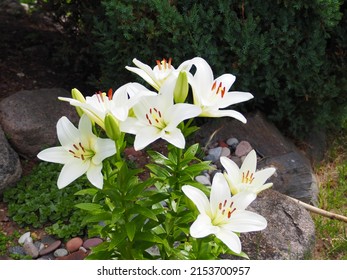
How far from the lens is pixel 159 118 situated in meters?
2.03

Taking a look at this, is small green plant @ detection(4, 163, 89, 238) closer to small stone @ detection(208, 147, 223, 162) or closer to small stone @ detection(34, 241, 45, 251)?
small stone @ detection(34, 241, 45, 251)

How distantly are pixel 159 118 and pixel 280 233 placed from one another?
1.43 meters

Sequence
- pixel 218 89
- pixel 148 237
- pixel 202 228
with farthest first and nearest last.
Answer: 1. pixel 148 237
2. pixel 218 89
3. pixel 202 228

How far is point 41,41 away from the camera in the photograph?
5.18 meters

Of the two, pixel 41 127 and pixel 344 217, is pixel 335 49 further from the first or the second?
pixel 41 127

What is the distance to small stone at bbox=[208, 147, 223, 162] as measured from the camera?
3.98m

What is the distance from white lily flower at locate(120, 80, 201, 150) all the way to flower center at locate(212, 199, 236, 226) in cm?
26

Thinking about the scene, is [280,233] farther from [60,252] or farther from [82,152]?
[82,152]

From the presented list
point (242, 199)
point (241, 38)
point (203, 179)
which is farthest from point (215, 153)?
point (242, 199)

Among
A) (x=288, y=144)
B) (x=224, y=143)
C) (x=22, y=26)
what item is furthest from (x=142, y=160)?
(x=22, y=26)

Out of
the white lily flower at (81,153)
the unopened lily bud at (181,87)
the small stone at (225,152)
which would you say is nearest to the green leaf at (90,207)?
the white lily flower at (81,153)

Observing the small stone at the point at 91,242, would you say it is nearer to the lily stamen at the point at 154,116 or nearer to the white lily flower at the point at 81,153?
the white lily flower at the point at 81,153

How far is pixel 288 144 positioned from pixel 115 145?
8.17ft

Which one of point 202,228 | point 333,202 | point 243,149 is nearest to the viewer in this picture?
point 202,228
